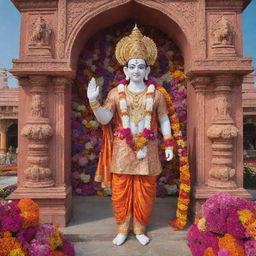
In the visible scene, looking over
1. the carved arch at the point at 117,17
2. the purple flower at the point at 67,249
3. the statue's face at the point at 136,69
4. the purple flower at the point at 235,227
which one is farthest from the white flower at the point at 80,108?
the purple flower at the point at 235,227

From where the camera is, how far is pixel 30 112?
3645mm

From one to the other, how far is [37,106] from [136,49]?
1542 mm

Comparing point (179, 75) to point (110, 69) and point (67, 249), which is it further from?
point (67, 249)

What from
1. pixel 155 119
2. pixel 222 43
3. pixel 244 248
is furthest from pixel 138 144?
pixel 222 43

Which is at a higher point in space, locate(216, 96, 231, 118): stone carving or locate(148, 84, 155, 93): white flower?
locate(148, 84, 155, 93): white flower

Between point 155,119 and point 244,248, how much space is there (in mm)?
1819

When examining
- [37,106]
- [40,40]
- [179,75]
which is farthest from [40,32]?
[179,75]

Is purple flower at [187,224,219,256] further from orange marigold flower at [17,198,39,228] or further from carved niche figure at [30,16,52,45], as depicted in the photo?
carved niche figure at [30,16,52,45]

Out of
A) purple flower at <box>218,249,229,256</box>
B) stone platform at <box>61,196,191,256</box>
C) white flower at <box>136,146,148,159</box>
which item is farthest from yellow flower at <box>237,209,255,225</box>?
white flower at <box>136,146,148,159</box>

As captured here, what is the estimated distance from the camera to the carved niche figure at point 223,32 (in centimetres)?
354

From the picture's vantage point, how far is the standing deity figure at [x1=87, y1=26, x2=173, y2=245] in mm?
3279

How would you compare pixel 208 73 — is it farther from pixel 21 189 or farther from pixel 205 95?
pixel 21 189

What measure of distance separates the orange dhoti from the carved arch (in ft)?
6.04

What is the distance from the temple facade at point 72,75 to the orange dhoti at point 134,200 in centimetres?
73
